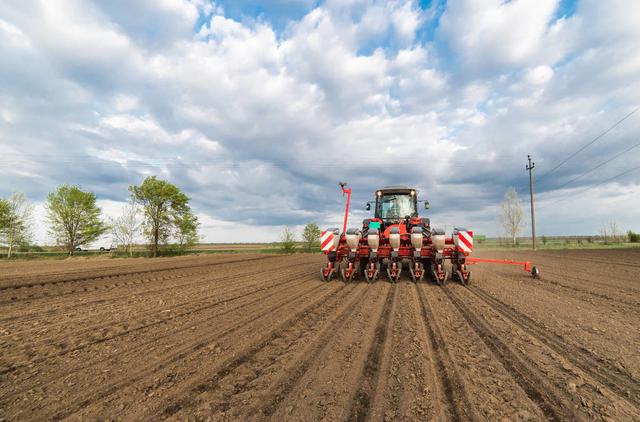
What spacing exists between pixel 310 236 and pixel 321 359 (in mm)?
33847

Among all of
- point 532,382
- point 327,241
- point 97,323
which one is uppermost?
point 327,241

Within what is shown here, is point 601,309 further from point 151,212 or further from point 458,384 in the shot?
point 151,212

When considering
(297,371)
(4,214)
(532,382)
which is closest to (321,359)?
(297,371)

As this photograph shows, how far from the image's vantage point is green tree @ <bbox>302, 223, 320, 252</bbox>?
36781 mm

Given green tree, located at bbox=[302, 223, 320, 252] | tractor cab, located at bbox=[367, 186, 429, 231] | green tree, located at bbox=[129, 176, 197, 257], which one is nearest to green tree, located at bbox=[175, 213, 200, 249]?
green tree, located at bbox=[129, 176, 197, 257]

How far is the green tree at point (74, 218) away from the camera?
31.1m

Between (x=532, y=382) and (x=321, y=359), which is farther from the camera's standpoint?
(x=321, y=359)

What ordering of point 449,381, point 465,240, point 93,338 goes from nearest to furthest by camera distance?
point 449,381, point 93,338, point 465,240

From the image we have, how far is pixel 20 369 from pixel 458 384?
183 inches

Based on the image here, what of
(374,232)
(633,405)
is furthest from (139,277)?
(633,405)

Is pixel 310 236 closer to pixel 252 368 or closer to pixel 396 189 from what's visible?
pixel 396 189

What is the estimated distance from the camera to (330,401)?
229 cm

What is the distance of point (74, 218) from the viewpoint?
31.8 metres

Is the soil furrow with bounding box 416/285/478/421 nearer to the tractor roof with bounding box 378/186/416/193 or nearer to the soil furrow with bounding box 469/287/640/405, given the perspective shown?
the soil furrow with bounding box 469/287/640/405
